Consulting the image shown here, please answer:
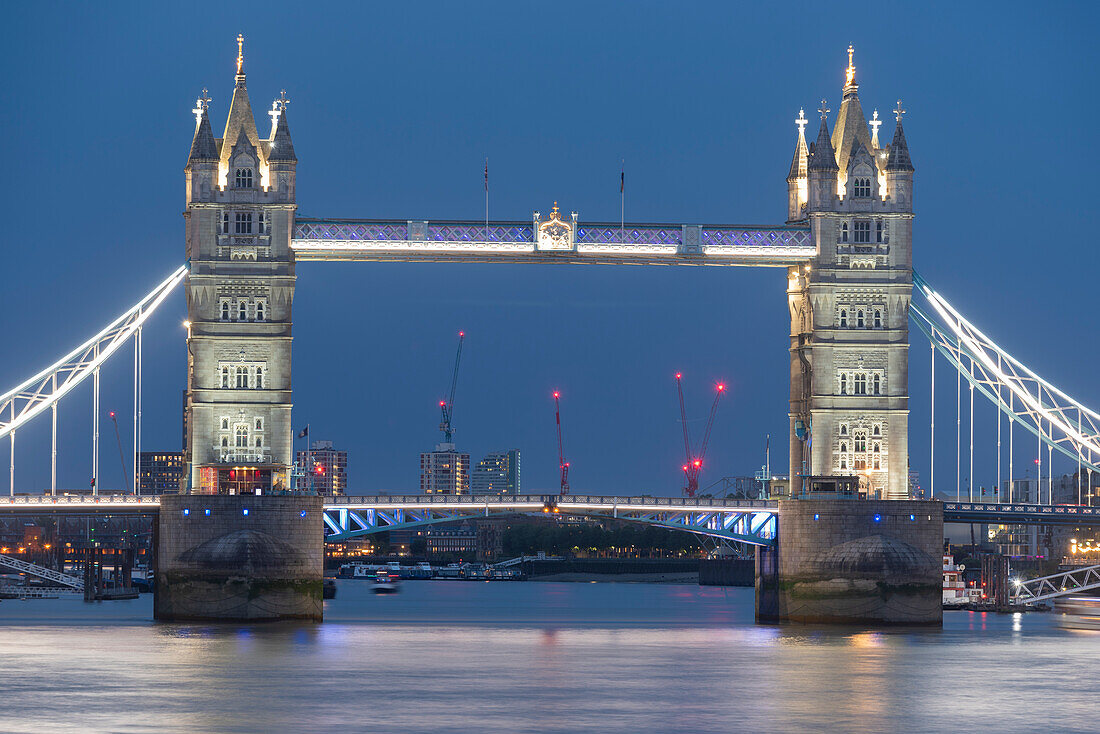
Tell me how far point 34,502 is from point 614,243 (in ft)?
104

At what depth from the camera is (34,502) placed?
96500mm

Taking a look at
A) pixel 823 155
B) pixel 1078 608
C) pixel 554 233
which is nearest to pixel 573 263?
pixel 554 233

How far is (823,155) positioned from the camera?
347 ft

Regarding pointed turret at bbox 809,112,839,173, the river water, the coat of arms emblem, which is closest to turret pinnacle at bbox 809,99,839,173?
pointed turret at bbox 809,112,839,173

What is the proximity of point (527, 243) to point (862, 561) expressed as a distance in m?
23.2

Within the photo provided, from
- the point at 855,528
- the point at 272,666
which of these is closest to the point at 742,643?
the point at 855,528

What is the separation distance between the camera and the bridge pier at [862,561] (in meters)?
98.2

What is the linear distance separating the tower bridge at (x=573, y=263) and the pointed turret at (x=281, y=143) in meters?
0.13

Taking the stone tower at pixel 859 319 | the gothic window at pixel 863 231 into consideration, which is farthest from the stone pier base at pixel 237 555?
the gothic window at pixel 863 231

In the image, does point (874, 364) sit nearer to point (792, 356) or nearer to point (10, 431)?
point (792, 356)

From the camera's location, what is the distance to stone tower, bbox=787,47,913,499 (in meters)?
105

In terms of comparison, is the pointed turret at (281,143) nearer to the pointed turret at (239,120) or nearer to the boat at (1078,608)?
the pointed turret at (239,120)

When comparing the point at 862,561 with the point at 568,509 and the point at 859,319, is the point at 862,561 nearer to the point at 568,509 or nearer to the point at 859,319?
the point at 859,319

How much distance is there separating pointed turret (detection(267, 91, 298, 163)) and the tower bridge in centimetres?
13
